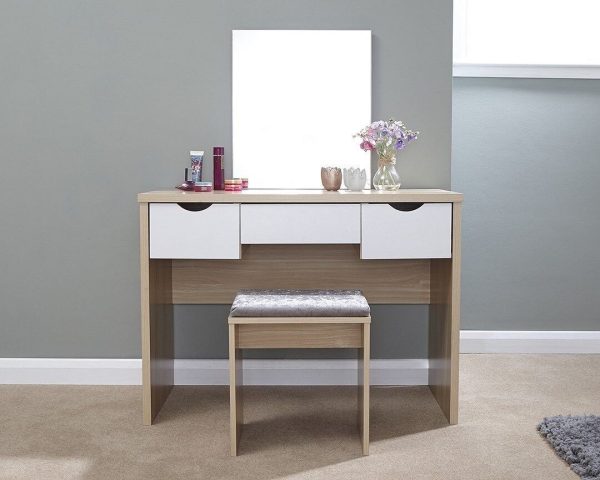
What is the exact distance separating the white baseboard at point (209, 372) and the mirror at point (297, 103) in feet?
2.39

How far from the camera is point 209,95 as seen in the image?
9.75 feet

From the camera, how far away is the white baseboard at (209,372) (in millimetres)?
3053

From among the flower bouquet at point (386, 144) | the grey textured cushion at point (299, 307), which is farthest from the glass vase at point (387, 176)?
the grey textured cushion at point (299, 307)

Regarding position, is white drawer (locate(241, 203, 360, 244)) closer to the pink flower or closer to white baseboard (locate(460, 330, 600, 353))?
the pink flower

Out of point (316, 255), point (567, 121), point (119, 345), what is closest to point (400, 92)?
point (316, 255)

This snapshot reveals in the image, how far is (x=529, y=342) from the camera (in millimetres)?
3539

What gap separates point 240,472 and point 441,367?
927mm

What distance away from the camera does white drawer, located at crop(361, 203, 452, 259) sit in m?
2.52

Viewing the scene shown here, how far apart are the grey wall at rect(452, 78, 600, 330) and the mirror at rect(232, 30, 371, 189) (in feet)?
2.52

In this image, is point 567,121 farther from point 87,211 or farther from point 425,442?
point 87,211

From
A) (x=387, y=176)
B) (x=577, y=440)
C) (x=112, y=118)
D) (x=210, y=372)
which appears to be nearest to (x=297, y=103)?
(x=387, y=176)

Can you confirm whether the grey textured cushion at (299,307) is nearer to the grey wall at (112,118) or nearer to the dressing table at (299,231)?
the dressing table at (299,231)

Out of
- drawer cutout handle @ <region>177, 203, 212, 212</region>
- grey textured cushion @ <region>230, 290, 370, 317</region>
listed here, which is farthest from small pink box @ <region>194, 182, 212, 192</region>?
grey textured cushion @ <region>230, 290, 370, 317</region>

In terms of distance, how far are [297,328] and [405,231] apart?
0.51 meters
